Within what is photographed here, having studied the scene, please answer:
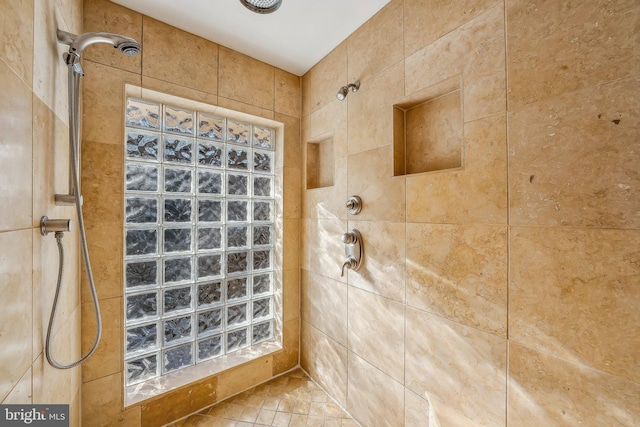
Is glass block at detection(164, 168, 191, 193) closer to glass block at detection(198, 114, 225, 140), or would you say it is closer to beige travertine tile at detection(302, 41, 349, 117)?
glass block at detection(198, 114, 225, 140)

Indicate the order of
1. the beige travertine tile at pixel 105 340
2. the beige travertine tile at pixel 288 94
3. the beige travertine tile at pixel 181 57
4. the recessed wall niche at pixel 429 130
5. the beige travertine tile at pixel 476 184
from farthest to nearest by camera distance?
the beige travertine tile at pixel 288 94 → the beige travertine tile at pixel 181 57 → the beige travertine tile at pixel 105 340 → the recessed wall niche at pixel 429 130 → the beige travertine tile at pixel 476 184

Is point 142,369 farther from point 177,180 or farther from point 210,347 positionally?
point 177,180

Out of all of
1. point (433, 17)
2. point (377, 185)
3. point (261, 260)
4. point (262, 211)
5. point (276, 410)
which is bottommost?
point (276, 410)

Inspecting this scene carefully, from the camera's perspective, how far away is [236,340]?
176 centimetres

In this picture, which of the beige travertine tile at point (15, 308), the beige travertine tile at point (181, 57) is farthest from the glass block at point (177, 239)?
the beige travertine tile at point (181, 57)

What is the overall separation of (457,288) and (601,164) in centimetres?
58

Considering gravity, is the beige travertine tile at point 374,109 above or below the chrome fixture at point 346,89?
below

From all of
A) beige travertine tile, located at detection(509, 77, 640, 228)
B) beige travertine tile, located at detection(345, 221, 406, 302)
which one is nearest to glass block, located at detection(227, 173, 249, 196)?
beige travertine tile, located at detection(345, 221, 406, 302)

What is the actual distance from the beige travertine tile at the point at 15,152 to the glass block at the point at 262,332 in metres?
1.46

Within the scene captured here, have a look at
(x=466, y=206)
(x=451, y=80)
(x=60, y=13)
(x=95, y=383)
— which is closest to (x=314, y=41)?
(x=451, y=80)

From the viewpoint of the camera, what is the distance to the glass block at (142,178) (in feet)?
4.56

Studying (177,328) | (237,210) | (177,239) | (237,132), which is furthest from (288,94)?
(177,328)

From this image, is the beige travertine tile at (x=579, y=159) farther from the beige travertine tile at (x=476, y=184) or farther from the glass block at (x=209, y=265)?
the glass block at (x=209, y=265)

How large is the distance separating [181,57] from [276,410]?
220cm
